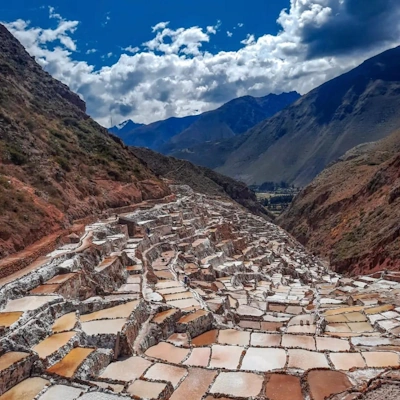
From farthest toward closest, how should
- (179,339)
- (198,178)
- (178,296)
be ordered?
(198,178) → (178,296) → (179,339)

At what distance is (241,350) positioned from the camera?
11.8m

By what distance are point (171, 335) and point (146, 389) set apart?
404 centimetres

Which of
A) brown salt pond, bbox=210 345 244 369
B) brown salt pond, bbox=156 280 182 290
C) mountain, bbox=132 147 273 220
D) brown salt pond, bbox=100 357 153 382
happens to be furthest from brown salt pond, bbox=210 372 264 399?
mountain, bbox=132 147 273 220

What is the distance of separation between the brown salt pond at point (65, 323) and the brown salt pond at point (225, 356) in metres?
4.23

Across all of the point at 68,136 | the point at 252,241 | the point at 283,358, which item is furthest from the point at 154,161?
the point at 283,358

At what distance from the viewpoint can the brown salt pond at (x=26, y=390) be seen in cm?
884

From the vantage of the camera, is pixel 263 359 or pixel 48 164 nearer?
pixel 263 359

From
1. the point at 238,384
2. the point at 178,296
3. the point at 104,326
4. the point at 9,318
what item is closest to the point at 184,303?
the point at 178,296

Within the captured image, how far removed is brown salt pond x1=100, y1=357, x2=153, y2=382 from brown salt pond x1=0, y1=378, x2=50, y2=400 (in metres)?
1.50

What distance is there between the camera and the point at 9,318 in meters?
11.9

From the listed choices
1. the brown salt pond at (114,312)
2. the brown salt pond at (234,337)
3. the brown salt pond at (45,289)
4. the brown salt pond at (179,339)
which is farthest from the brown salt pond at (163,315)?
the brown salt pond at (45,289)

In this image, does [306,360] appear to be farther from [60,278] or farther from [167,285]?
[60,278]

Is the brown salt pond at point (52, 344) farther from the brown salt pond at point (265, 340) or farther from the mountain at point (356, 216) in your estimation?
the mountain at point (356, 216)

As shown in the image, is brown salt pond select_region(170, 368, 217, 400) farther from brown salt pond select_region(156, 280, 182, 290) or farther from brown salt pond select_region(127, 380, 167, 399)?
brown salt pond select_region(156, 280, 182, 290)
